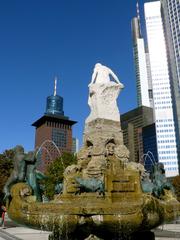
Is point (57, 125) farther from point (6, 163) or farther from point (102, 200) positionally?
point (102, 200)

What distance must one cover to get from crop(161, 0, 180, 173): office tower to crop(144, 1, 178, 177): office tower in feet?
22.0

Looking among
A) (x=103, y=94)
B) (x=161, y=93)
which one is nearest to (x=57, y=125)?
(x=161, y=93)

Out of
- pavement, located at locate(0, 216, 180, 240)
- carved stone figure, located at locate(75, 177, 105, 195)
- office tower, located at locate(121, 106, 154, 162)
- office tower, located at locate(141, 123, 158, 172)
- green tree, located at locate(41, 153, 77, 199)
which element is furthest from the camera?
office tower, located at locate(121, 106, 154, 162)

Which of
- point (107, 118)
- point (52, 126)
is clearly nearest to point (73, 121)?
point (52, 126)

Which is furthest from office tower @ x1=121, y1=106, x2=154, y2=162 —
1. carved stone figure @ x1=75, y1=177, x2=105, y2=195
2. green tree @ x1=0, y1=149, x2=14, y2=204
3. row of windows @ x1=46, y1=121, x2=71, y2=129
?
carved stone figure @ x1=75, y1=177, x2=105, y2=195

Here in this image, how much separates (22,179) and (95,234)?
3.21 meters

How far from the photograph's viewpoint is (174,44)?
14200cm

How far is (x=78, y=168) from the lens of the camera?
63.7ft

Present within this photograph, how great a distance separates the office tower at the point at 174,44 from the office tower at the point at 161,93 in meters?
6.70

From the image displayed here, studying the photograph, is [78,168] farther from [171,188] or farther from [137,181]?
[171,188]

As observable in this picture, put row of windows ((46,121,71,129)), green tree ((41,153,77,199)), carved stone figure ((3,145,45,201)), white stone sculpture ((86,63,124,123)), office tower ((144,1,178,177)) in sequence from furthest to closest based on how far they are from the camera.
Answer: row of windows ((46,121,71,129))
office tower ((144,1,178,177))
green tree ((41,153,77,199))
white stone sculpture ((86,63,124,123))
carved stone figure ((3,145,45,201))

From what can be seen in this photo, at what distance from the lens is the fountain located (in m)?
8.58

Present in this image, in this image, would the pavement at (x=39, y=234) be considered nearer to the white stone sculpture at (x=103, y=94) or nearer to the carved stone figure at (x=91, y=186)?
the carved stone figure at (x=91, y=186)

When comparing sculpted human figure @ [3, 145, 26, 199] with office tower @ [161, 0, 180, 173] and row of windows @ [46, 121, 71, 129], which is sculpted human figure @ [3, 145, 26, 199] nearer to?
office tower @ [161, 0, 180, 173]
